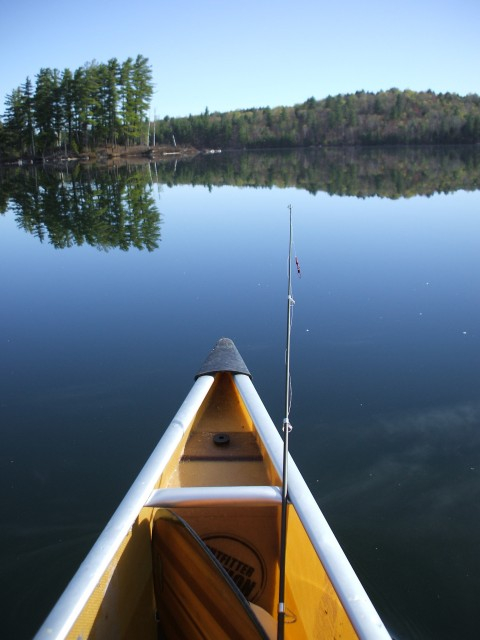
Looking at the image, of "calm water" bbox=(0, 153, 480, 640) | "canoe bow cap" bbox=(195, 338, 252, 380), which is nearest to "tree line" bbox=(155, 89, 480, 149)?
"calm water" bbox=(0, 153, 480, 640)

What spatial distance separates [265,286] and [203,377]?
5176 millimetres

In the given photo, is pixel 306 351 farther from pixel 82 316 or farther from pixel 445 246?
pixel 445 246

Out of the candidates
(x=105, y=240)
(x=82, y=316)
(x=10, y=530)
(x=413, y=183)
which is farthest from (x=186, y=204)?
(x=10, y=530)

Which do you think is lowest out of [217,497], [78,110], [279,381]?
[279,381]

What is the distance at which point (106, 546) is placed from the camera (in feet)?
7.80

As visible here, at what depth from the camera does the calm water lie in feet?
11.3

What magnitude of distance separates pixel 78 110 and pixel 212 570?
65.6 metres

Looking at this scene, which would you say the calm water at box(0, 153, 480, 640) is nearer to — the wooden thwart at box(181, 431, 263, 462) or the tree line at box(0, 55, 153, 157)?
the wooden thwart at box(181, 431, 263, 462)

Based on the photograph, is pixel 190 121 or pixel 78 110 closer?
pixel 78 110

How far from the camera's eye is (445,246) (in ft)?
40.1

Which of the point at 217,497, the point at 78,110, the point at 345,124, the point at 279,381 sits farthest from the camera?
the point at 345,124

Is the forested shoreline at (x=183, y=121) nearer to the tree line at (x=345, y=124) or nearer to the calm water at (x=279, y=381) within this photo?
the tree line at (x=345, y=124)

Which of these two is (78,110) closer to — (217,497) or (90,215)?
(90,215)

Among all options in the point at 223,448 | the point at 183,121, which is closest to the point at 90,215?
the point at 223,448
